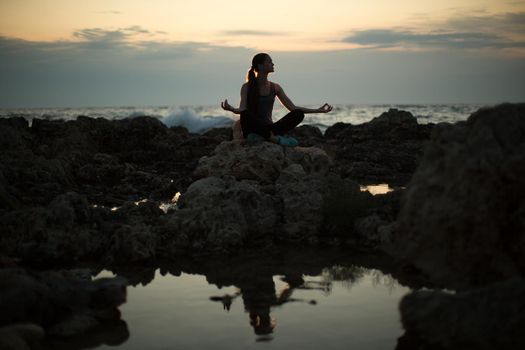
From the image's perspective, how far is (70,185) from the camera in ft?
43.3

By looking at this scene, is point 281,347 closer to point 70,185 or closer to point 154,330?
point 154,330

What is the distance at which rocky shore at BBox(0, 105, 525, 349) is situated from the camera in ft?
15.6

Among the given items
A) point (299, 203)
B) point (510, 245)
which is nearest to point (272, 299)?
point (510, 245)

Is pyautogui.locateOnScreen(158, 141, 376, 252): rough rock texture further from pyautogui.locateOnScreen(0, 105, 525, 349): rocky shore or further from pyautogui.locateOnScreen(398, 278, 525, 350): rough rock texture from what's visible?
pyautogui.locateOnScreen(398, 278, 525, 350): rough rock texture

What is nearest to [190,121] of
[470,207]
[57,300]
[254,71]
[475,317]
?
[254,71]

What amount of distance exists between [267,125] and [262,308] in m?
7.33

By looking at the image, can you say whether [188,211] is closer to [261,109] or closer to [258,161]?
[258,161]

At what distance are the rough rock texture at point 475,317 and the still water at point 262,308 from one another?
0.47 meters

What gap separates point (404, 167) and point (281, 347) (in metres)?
12.3

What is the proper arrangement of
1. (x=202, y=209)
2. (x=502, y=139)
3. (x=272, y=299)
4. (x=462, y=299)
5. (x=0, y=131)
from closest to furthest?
(x=462, y=299) → (x=502, y=139) → (x=272, y=299) → (x=202, y=209) → (x=0, y=131)

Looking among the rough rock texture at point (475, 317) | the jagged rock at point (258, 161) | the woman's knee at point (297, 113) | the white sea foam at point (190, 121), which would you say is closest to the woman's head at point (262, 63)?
the woman's knee at point (297, 113)

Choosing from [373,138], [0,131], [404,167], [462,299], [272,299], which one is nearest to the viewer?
[462,299]

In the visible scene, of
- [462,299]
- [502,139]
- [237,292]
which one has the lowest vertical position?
[237,292]

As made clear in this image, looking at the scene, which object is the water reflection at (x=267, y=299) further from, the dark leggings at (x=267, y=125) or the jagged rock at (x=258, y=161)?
the dark leggings at (x=267, y=125)
